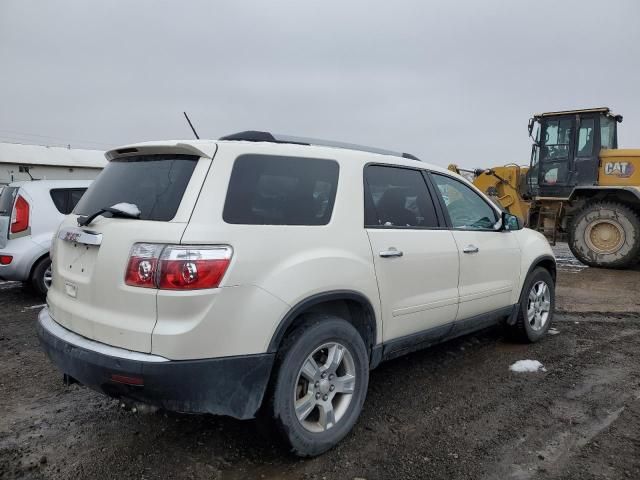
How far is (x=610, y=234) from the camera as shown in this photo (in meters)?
9.73

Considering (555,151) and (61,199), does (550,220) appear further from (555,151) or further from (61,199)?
(61,199)

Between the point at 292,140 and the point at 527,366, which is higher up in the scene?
the point at 292,140

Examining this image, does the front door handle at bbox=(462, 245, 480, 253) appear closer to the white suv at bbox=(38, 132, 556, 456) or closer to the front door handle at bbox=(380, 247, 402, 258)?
the white suv at bbox=(38, 132, 556, 456)

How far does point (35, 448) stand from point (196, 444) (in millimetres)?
934

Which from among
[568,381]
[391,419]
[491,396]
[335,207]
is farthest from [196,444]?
[568,381]

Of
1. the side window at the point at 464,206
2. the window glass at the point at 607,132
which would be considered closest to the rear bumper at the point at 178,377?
the side window at the point at 464,206

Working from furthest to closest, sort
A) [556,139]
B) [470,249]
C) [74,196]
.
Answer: [556,139], [74,196], [470,249]

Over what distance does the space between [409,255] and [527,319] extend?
209 centimetres

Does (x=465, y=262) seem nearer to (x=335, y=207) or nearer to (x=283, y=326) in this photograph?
(x=335, y=207)

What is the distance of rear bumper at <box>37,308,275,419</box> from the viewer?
Answer: 225cm

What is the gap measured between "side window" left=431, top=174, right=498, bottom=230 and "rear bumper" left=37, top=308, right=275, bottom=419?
83.7 inches

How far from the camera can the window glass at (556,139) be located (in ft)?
33.8

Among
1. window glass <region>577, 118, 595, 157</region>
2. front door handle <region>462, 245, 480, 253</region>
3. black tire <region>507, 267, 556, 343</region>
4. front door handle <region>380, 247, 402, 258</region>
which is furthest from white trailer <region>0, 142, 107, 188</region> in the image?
front door handle <region>380, 247, 402, 258</region>

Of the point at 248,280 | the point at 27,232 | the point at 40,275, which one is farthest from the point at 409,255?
the point at 27,232
